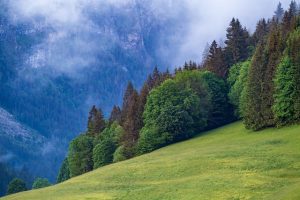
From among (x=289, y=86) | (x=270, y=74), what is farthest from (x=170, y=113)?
(x=289, y=86)

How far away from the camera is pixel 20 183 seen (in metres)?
140

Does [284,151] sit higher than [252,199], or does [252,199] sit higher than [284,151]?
[284,151]

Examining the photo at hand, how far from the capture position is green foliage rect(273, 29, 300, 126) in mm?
79938

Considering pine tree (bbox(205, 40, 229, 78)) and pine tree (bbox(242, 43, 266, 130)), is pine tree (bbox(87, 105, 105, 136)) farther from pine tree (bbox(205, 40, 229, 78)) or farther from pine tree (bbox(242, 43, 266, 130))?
pine tree (bbox(242, 43, 266, 130))

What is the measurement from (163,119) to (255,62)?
2380 cm

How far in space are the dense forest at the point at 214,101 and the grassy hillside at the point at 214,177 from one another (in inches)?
379

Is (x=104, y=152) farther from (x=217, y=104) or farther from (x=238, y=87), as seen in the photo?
(x=238, y=87)

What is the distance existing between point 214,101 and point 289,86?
3239cm

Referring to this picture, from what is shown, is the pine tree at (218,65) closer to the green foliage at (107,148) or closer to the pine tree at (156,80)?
the pine tree at (156,80)

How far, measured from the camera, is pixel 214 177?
173ft

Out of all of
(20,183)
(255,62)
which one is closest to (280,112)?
(255,62)

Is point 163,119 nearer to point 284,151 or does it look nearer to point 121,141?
point 121,141

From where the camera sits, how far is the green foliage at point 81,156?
124438 mm

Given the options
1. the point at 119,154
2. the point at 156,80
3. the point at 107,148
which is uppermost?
the point at 156,80
